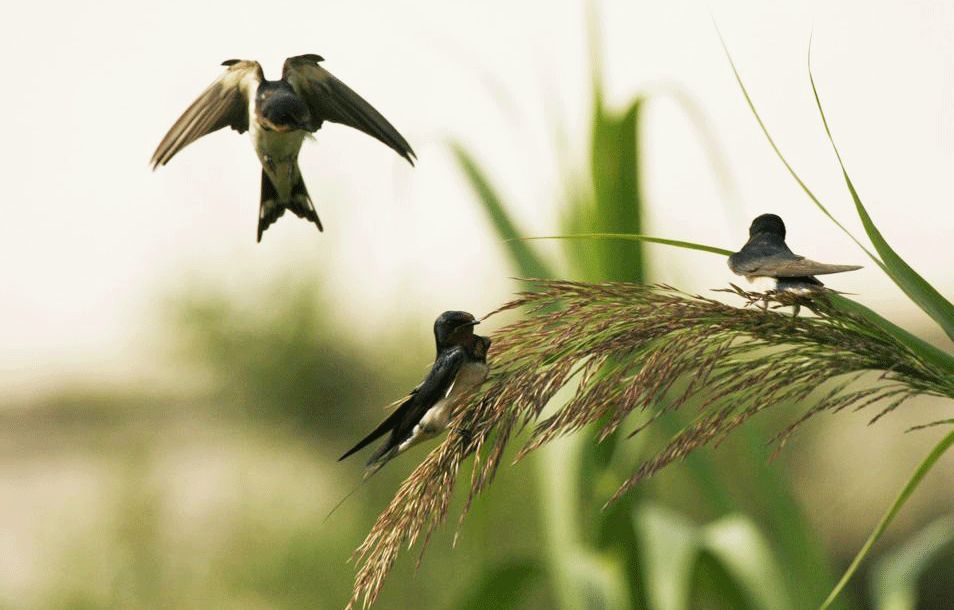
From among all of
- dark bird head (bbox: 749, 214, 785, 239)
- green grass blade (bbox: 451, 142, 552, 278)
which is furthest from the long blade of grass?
green grass blade (bbox: 451, 142, 552, 278)

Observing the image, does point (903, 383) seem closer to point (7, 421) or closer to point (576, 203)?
point (576, 203)

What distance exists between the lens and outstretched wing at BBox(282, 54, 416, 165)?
4.51 ft

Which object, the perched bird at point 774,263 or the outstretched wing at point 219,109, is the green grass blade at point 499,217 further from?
the perched bird at point 774,263

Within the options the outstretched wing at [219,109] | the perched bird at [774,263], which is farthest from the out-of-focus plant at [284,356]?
the perched bird at [774,263]

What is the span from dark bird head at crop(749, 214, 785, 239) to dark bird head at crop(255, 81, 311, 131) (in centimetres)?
59

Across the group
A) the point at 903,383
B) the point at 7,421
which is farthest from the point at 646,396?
the point at 7,421

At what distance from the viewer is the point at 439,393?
115 cm

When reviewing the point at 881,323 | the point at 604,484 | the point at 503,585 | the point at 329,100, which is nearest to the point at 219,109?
the point at 329,100

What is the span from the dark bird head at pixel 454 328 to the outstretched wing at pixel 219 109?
1.41 feet

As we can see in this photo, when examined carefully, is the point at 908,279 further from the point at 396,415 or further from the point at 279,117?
the point at 279,117

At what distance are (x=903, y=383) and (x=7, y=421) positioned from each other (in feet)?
33.9

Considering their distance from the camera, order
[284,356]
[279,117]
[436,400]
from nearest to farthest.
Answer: [436,400], [279,117], [284,356]

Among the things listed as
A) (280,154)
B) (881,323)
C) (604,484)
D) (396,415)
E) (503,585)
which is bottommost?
(503,585)

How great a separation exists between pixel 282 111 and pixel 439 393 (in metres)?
0.46
